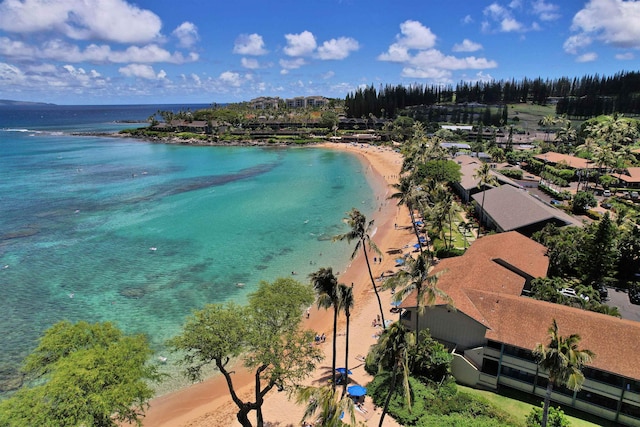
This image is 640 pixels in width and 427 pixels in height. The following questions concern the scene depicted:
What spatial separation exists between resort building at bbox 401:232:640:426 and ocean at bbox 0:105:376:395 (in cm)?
2005

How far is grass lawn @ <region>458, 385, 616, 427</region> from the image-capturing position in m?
21.1

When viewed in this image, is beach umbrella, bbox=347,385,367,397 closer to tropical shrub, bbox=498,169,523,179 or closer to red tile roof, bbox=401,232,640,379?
red tile roof, bbox=401,232,640,379

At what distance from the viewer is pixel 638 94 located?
152000 millimetres

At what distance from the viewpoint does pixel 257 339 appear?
21.0 m

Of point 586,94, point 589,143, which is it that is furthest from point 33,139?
point 586,94

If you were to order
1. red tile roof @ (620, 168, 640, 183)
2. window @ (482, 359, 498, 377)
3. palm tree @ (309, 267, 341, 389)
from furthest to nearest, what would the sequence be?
red tile roof @ (620, 168, 640, 183) → window @ (482, 359, 498, 377) → palm tree @ (309, 267, 341, 389)

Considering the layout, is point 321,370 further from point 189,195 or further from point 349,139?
point 349,139

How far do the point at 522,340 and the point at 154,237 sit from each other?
49435 millimetres

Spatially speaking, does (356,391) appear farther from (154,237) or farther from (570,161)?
(570,161)

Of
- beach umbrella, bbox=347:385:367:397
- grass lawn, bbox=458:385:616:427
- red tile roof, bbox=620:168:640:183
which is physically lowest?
grass lawn, bbox=458:385:616:427

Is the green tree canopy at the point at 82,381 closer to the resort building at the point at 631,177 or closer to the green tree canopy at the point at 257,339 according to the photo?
the green tree canopy at the point at 257,339

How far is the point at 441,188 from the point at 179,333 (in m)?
34.8

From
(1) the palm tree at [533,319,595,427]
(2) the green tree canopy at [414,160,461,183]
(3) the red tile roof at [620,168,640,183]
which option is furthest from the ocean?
(3) the red tile roof at [620,168,640,183]

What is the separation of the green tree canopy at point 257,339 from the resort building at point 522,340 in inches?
359
